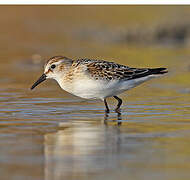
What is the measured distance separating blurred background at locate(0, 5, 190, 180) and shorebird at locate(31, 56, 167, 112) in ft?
1.20

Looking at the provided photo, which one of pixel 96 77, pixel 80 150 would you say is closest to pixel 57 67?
pixel 96 77

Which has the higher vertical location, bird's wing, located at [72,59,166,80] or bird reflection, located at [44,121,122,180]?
bird's wing, located at [72,59,166,80]

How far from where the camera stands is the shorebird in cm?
1039

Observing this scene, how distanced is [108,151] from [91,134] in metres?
1.08

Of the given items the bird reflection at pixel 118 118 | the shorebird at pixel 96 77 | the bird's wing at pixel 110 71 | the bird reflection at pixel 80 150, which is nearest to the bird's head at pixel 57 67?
the shorebird at pixel 96 77

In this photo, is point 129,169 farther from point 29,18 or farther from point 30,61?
point 29,18

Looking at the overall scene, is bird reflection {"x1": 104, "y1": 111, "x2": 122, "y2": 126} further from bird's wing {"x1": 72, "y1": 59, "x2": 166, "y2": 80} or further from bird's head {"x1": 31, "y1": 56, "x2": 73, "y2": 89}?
bird's head {"x1": 31, "y1": 56, "x2": 73, "y2": 89}

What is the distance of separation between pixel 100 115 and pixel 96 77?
→ 0.70m

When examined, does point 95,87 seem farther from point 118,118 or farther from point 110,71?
point 118,118

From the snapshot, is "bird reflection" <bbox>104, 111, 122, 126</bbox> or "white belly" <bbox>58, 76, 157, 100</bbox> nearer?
"bird reflection" <bbox>104, 111, 122, 126</bbox>

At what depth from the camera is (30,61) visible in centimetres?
1772

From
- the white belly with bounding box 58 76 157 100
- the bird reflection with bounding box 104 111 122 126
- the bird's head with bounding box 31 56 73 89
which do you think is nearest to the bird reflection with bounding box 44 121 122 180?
the bird reflection with bounding box 104 111 122 126

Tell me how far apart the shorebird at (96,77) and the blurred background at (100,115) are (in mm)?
365

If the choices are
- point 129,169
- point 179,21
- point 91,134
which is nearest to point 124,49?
point 179,21
